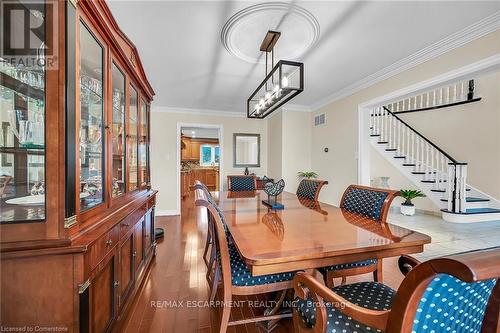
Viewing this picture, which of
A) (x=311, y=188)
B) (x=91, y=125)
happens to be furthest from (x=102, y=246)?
(x=311, y=188)

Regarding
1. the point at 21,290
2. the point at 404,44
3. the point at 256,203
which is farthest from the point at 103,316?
the point at 404,44

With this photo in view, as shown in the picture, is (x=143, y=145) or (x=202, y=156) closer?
(x=143, y=145)

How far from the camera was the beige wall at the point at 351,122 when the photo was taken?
2.22 metres

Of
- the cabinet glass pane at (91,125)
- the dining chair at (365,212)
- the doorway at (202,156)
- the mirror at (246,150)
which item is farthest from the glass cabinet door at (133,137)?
the doorway at (202,156)

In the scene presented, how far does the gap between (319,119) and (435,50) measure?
93.7 inches

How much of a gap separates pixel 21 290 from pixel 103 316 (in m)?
0.48

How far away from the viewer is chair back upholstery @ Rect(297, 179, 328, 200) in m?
2.49

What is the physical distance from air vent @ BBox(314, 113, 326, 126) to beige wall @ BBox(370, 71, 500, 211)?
9.18 ft

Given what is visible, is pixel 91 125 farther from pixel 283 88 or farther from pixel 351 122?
pixel 351 122

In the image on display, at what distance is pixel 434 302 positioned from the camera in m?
0.62

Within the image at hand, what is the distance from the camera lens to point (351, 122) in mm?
3826

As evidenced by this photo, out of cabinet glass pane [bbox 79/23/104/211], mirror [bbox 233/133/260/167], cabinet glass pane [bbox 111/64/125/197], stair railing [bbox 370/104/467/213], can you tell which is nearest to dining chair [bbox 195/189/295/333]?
cabinet glass pane [bbox 79/23/104/211]

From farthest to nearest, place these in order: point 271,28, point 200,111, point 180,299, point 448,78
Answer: point 200,111
point 448,78
point 271,28
point 180,299

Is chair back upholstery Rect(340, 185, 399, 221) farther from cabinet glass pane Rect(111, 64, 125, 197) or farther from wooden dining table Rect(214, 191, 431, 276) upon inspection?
cabinet glass pane Rect(111, 64, 125, 197)
